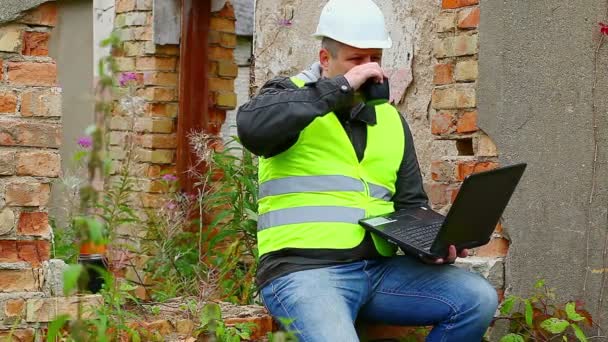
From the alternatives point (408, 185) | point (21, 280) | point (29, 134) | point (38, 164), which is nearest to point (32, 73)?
point (29, 134)

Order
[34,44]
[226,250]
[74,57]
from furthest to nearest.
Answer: [74,57]
[226,250]
[34,44]

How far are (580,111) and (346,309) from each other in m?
1.42

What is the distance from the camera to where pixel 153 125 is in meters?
8.00

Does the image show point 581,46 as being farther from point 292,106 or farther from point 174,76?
point 174,76

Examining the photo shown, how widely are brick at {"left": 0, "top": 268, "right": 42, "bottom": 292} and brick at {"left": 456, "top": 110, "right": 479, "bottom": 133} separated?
5.97ft

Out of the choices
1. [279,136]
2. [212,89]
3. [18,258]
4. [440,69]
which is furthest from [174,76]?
[279,136]

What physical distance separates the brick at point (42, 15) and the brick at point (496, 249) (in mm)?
1964

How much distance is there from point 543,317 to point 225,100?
4376mm

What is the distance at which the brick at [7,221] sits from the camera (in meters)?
3.90

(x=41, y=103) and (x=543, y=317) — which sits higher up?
(x=41, y=103)

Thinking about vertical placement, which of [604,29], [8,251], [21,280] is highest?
[604,29]

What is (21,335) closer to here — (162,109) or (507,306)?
(507,306)

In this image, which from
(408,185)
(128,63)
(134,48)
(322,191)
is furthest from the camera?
(128,63)

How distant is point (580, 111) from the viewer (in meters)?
4.21
